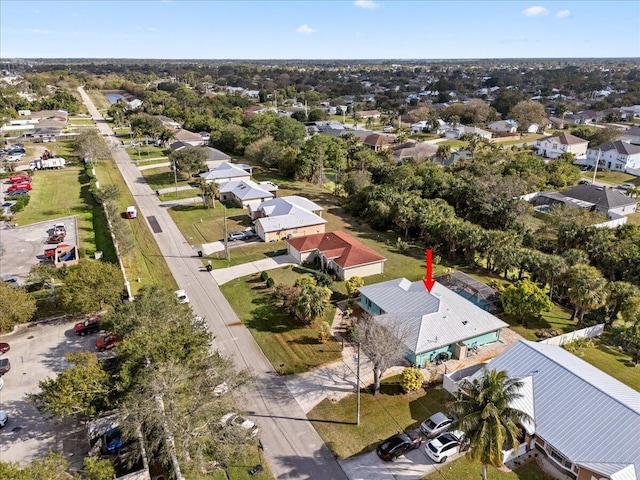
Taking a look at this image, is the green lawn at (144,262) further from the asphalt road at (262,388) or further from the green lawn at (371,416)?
the green lawn at (371,416)

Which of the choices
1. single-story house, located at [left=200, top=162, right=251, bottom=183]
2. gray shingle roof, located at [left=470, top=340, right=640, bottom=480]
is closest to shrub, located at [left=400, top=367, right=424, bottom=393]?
gray shingle roof, located at [left=470, top=340, right=640, bottom=480]

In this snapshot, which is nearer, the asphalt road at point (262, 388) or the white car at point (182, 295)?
the asphalt road at point (262, 388)

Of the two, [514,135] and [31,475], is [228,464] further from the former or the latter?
[514,135]

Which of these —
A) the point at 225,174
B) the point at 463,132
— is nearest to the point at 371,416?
the point at 225,174

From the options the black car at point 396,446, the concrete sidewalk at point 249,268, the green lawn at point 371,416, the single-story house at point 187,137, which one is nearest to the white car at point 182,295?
the concrete sidewalk at point 249,268

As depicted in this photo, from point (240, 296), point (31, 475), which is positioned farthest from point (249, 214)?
point (31, 475)
